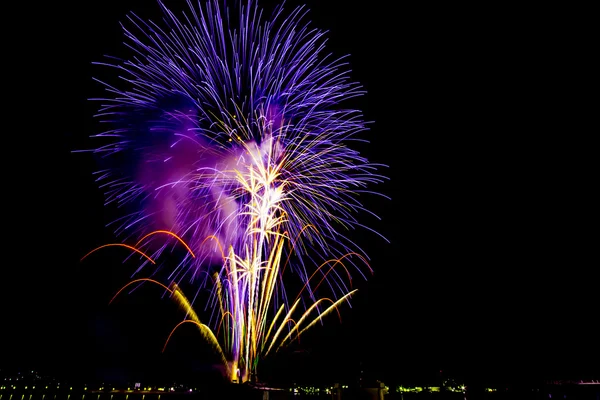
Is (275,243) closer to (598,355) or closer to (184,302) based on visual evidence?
(184,302)

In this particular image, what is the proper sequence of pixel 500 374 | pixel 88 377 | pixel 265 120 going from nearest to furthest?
pixel 265 120 → pixel 500 374 → pixel 88 377

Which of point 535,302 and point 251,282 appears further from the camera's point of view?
point 535,302

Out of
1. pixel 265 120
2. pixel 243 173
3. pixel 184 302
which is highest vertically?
pixel 265 120

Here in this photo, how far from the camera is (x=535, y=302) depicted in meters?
31.3

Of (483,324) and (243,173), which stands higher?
(243,173)

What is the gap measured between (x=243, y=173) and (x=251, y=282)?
4172 millimetres

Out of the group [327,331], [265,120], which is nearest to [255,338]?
[265,120]

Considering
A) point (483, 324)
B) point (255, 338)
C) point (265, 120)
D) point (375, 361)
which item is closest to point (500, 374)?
point (483, 324)

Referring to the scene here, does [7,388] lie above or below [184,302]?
below

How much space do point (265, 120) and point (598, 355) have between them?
2868cm

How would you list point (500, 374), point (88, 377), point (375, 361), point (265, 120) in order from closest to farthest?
point (265, 120) → point (500, 374) → point (88, 377) → point (375, 361)

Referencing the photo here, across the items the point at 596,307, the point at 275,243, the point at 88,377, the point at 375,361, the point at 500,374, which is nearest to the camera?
the point at 275,243

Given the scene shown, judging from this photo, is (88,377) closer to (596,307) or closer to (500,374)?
(500,374)

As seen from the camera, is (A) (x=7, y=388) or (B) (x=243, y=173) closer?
(B) (x=243, y=173)
